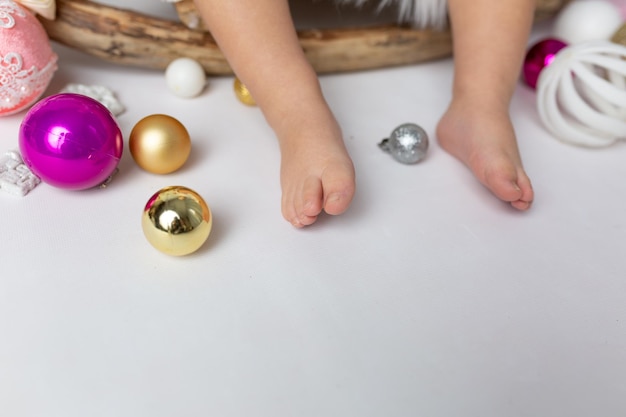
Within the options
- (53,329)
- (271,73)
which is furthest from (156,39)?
(53,329)

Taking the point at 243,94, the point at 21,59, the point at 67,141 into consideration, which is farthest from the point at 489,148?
the point at 21,59

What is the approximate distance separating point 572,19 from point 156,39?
69 cm

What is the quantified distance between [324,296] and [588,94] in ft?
1.76

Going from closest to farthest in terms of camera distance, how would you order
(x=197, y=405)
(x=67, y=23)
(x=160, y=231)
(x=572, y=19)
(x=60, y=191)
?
1. (x=197, y=405)
2. (x=160, y=231)
3. (x=60, y=191)
4. (x=67, y=23)
5. (x=572, y=19)

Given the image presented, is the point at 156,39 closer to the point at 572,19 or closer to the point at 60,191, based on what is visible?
the point at 60,191

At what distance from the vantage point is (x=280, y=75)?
0.92 m

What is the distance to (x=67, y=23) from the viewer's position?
1.04m

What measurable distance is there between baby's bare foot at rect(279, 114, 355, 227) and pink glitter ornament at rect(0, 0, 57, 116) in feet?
1.19

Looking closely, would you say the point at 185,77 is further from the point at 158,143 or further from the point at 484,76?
the point at 484,76

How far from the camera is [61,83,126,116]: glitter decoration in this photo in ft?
3.43

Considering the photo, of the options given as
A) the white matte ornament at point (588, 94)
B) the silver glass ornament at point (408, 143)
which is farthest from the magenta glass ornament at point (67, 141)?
the white matte ornament at point (588, 94)

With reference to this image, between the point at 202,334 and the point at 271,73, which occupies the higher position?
the point at 271,73

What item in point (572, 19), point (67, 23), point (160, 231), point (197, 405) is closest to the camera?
point (197, 405)

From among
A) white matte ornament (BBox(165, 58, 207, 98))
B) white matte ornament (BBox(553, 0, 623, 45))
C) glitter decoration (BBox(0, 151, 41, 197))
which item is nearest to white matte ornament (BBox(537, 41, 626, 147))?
white matte ornament (BBox(553, 0, 623, 45))
